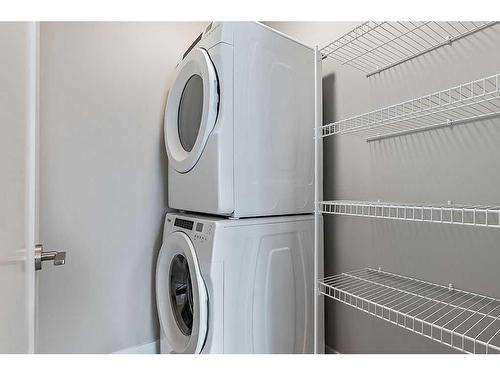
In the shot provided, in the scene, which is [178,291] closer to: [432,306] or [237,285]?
[237,285]

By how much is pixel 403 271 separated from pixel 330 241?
0.38 metres

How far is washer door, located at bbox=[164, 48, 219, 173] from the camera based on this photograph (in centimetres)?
114

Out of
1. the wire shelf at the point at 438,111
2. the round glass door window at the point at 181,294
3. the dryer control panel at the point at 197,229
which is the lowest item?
the round glass door window at the point at 181,294

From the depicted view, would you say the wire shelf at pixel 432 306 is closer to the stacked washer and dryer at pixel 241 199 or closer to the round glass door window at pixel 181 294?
the stacked washer and dryer at pixel 241 199

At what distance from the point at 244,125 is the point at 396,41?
746 millimetres

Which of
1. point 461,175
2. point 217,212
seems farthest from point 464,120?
point 217,212

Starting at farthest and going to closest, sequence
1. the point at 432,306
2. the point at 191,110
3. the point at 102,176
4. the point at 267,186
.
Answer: the point at 102,176
the point at 191,110
the point at 267,186
the point at 432,306

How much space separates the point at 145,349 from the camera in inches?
61.9

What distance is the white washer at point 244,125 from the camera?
1.12 meters

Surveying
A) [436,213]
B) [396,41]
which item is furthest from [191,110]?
[436,213]

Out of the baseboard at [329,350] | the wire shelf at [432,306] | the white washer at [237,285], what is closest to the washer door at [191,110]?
the white washer at [237,285]

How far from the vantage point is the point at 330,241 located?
4.81 ft

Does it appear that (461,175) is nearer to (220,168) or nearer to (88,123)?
(220,168)
